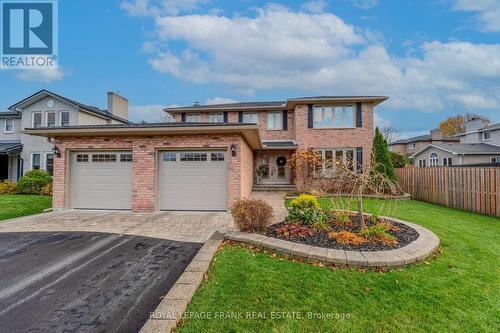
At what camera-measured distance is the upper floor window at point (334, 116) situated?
16188 mm

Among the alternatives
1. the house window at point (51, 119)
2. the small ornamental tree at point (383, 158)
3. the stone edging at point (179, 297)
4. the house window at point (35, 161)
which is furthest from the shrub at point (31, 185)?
the small ornamental tree at point (383, 158)

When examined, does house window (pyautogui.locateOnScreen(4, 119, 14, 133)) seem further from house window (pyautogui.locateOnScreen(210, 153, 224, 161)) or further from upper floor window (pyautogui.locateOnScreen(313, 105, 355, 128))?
upper floor window (pyautogui.locateOnScreen(313, 105, 355, 128))

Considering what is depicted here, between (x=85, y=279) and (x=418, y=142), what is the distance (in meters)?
44.7

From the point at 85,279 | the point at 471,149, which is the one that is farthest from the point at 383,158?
the point at 471,149

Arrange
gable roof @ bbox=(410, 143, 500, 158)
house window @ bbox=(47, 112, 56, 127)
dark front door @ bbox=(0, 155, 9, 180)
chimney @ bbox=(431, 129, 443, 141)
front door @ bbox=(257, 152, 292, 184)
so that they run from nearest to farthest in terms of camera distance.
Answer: front door @ bbox=(257, 152, 292, 184) < house window @ bbox=(47, 112, 56, 127) < dark front door @ bbox=(0, 155, 9, 180) < gable roof @ bbox=(410, 143, 500, 158) < chimney @ bbox=(431, 129, 443, 141)

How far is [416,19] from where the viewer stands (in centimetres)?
1184

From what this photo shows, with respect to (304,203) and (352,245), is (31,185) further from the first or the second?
(352,245)

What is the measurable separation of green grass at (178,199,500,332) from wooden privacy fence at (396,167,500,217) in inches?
261

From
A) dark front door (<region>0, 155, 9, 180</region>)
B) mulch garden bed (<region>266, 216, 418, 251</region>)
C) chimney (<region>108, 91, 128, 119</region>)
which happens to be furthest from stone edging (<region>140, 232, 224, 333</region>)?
dark front door (<region>0, 155, 9, 180</region>)

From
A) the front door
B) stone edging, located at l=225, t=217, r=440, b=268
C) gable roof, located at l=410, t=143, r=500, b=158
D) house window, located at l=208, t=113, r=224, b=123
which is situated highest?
house window, located at l=208, t=113, r=224, b=123

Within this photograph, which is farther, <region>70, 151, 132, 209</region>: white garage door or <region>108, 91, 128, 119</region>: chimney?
<region>108, 91, 128, 119</region>: chimney

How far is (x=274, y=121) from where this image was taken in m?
18.5

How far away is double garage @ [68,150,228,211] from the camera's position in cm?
927

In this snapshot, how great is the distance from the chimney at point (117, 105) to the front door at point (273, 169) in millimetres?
14020
